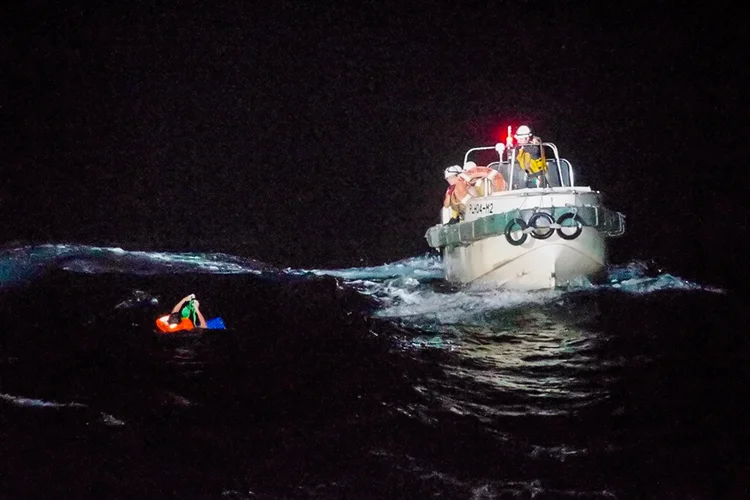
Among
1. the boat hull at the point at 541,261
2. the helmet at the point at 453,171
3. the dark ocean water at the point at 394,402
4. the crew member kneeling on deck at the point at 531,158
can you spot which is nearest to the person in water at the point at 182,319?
the dark ocean water at the point at 394,402

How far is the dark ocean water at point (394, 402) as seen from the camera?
4.60 m

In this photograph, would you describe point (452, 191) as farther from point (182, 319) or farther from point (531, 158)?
point (182, 319)

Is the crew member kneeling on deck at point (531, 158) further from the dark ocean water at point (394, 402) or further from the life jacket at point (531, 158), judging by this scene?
the dark ocean water at point (394, 402)

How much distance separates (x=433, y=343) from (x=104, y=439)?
4.23m

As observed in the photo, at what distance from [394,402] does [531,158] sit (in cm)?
750

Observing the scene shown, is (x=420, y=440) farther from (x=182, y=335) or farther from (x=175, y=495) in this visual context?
(x=182, y=335)

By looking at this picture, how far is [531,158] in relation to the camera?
12.5 metres

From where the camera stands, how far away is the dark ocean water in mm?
4598

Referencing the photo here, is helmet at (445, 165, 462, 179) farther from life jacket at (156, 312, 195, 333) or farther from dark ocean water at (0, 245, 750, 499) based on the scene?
life jacket at (156, 312, 195, 333)

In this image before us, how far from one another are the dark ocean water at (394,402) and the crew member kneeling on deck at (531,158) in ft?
6.88

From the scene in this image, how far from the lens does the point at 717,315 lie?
35.6 ft

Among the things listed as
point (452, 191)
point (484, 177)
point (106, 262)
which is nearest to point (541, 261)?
point (484, 177)

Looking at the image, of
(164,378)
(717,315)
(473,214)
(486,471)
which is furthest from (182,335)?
(717,315)

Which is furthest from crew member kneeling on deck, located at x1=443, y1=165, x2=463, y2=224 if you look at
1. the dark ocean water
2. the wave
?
the wave
